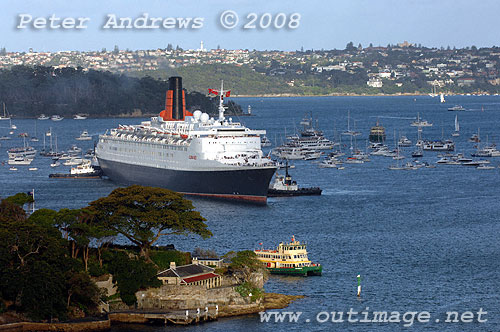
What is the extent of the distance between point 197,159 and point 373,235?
24234 mm

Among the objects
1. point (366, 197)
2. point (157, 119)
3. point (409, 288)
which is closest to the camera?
point (409, 288)

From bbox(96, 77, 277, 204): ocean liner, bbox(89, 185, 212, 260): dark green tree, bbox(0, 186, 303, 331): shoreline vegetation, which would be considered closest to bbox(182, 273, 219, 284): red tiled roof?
bbox(0, 186, 303, 331): shoreline vegetation

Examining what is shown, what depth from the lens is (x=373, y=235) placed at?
214ft

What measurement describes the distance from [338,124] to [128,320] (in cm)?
15793

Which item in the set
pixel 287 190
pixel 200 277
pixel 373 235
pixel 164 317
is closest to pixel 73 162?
pixel 287 190

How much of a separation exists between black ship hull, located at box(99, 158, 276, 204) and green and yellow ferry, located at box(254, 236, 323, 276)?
2722cm

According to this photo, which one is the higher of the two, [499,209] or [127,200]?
[127,200]

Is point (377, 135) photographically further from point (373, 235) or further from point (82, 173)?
point (373, 235)

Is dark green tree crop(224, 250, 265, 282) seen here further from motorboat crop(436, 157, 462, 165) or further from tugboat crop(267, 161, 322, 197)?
motorboat crop(436, 157, 462, 165)

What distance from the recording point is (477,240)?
2489 inches

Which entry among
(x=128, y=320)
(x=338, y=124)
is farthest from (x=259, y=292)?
(x=338, y=124)

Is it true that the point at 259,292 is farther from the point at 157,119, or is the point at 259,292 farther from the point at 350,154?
the point at 350,154

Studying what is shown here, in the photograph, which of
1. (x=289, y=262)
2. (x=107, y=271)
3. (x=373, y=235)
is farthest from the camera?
(x=373, y=235)

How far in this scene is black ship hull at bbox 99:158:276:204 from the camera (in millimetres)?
81188
